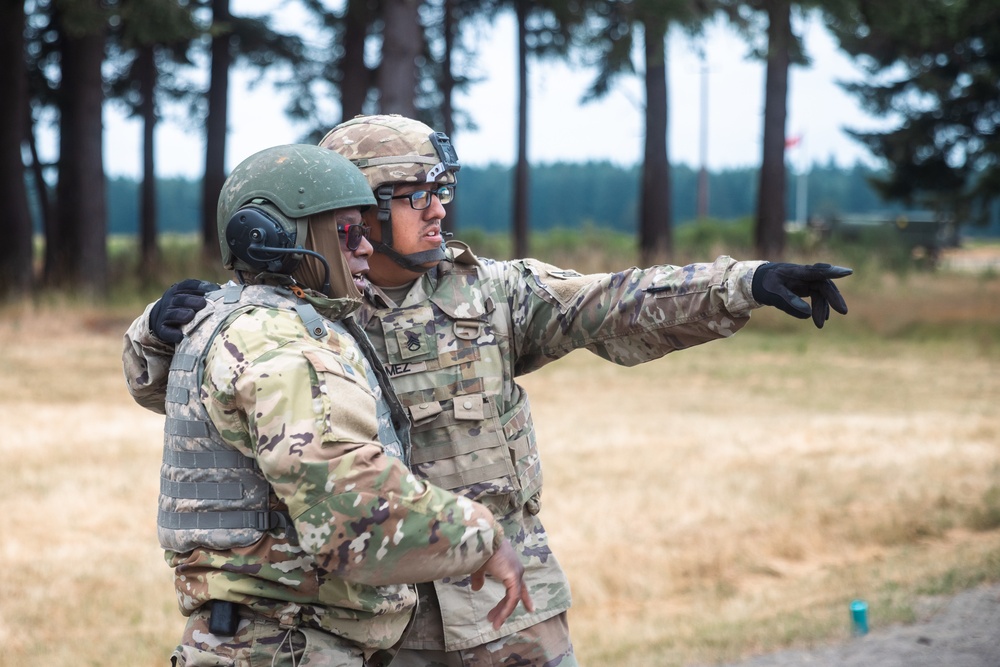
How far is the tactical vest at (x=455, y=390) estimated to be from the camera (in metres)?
3.31

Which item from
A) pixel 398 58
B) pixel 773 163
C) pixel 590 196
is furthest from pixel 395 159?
pixel 590 196

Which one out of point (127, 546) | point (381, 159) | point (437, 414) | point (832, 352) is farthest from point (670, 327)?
point (832, 352)

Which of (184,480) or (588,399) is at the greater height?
(184,480)

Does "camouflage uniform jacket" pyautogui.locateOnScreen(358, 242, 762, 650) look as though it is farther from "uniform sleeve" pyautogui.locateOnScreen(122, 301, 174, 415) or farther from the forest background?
the forest background

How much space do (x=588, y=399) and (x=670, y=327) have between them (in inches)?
386

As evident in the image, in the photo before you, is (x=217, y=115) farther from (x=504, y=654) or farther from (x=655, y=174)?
(x=504, y=654)

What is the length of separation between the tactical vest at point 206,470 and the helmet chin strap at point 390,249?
793 millimetres

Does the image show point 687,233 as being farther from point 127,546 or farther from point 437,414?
point 437,414

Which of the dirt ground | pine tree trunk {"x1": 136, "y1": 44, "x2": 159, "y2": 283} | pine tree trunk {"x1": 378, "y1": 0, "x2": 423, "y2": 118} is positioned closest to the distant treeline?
pine tree trunk {"x1": 136, "y1": 44, "x2": 159, "y2": 283}

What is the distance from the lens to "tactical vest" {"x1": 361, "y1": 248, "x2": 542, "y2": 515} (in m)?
3.31

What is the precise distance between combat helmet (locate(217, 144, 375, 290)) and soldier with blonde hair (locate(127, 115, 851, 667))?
666mm

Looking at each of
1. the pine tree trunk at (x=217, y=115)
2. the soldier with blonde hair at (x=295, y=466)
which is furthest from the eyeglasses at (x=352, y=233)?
the pine tree trunk at (x=217, y=115)

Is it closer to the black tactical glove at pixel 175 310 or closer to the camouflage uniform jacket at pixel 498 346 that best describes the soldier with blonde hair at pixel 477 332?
the camouflage uniform jacket at pixel 498 346

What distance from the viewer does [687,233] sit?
117ft
